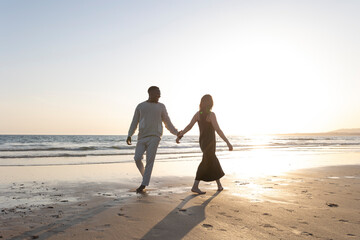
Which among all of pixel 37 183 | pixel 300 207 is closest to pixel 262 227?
pixel 300 207

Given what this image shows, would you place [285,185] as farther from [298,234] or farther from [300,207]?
[298,234]

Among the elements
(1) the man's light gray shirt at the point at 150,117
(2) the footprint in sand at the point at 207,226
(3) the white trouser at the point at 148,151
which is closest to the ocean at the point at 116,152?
(3) the white trouser at the point at 148,151

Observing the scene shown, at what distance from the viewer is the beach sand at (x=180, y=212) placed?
3.41m

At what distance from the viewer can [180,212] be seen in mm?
4422

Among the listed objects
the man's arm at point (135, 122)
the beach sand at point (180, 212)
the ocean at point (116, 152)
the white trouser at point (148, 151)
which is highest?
the man's arm at point (135, 122)

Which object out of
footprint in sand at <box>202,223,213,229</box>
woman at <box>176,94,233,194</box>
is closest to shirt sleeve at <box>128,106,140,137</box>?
woman at <box>176,94,233,194</box>

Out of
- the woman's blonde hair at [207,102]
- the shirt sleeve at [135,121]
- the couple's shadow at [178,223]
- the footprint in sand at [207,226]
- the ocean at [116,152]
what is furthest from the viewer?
the ocean at [116,152]

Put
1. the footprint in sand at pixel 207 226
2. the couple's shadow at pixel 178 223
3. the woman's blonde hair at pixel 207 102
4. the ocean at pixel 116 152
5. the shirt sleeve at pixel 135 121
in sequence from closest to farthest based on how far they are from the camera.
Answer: the couple's shadow at pixel 178 223 < the footprint in sand at pixel 207 226 < the woman's blonde hair at pixel 207 102 < the shirt sleeve at pixel 135 121 < the ocean at pixel 116 152

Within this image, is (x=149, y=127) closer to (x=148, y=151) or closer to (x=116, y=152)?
(x=148, y=151)

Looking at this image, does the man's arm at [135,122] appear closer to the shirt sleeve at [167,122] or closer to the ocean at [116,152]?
the shirt sleeve at [167,122]

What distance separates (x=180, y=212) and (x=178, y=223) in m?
0.62

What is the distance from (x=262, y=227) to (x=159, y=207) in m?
1.73

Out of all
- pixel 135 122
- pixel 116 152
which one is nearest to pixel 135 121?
pixel 135 122

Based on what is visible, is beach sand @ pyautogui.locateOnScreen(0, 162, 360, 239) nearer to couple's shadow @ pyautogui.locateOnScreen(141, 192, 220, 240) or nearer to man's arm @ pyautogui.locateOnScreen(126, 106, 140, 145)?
couple's shadow @ pyautogui.locateOnScreen(141, 192, 220, 240)
